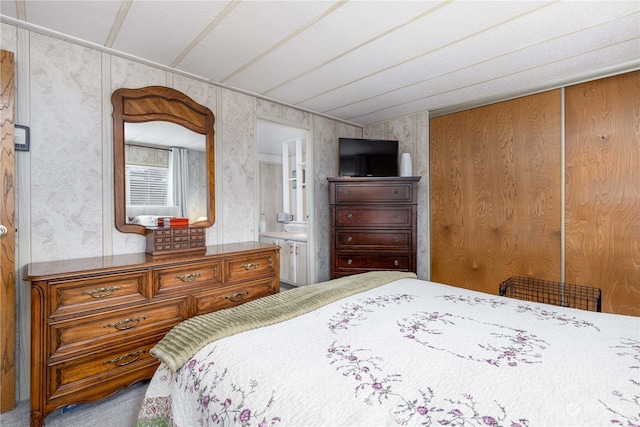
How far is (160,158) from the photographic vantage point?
2.45m

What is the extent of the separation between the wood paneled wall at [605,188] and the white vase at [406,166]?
4.74 feet

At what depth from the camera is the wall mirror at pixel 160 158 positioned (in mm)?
2256

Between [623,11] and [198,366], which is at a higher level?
[623,11]

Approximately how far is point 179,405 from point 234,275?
135cm

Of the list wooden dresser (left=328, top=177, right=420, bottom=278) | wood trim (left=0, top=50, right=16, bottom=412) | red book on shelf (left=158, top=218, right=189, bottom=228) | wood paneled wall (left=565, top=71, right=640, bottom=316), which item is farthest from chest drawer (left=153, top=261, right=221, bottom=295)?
wood paneled wall (left=565, top=71, right=640, bottom=316)

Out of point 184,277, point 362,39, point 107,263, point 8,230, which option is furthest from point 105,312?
point 362,39

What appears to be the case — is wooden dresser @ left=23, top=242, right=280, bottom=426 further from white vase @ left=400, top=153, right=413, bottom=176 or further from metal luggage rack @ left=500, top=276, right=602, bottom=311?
metal luggage rack @ left=500, top=276, right=602, bottom=311

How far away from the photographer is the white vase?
3576mm

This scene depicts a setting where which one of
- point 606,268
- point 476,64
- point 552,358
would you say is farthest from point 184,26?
point 606,268

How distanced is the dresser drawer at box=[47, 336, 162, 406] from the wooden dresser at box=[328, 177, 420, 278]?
6.54 feet

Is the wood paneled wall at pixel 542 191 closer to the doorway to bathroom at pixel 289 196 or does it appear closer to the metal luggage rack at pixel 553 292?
the metal luggage rack at pixel 553 292

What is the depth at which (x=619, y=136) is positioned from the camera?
251cm

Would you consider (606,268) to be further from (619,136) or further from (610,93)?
(610,93)

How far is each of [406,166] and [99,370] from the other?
328 cm
